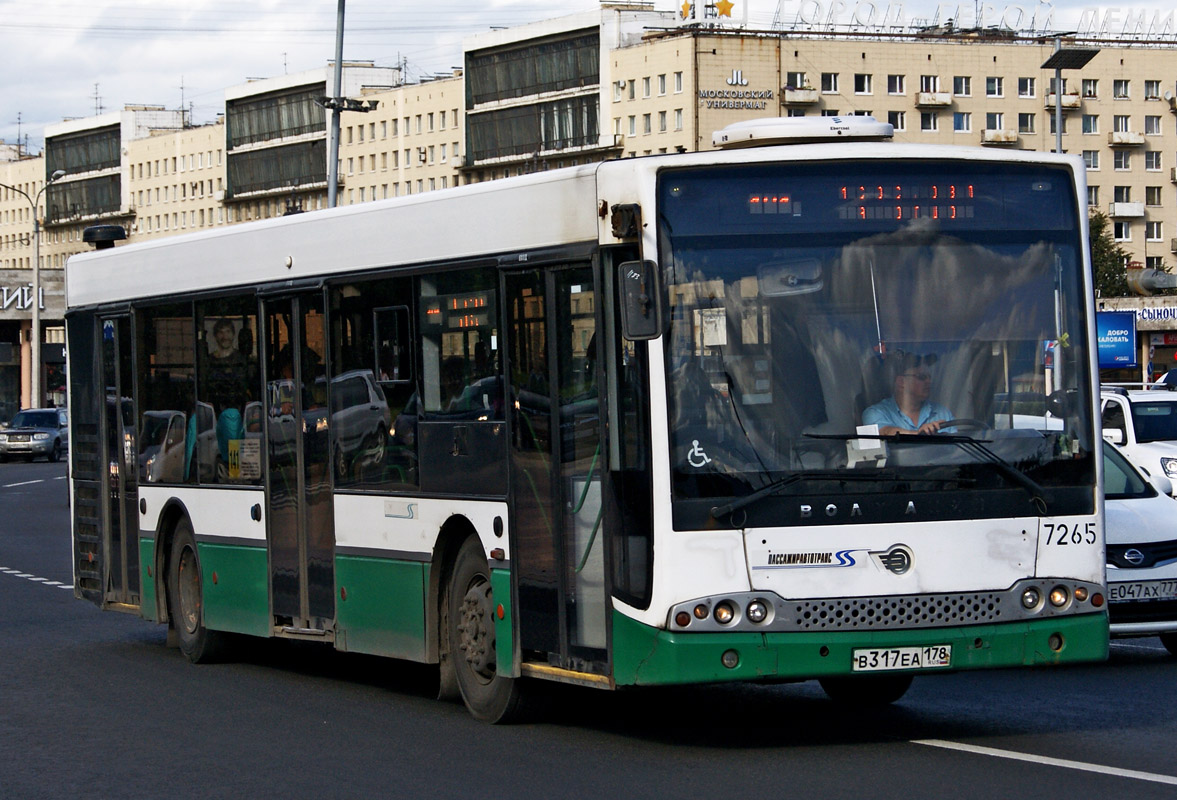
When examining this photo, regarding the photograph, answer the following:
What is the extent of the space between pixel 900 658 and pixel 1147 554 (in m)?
4.69

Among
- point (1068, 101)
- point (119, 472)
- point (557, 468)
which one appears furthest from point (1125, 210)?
point (557, 468)

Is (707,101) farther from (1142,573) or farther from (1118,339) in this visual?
(1142,573)

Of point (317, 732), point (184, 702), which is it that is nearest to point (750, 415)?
point (317, 732)

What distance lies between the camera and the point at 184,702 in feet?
41.1

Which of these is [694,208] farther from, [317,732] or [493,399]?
[317,732]

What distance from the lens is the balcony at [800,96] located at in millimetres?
127438

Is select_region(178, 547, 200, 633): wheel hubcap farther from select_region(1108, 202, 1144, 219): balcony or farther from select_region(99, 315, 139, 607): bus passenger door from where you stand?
select_region(1108, 202, 1144, 219): balcony

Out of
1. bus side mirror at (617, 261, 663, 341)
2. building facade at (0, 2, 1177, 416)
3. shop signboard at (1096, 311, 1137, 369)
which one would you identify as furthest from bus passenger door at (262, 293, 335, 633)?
building facade at (0, 2, 1177, 416)

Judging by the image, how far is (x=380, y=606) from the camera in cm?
1205

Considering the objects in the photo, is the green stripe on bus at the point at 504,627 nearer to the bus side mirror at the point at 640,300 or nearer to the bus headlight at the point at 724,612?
the bus headlight at the point at 724,612

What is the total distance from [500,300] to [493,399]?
19.4 inches

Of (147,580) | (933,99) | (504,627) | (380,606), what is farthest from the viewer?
(933,99)

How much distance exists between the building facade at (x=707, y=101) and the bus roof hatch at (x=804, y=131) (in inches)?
4226

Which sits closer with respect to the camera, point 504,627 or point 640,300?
point 640,300
